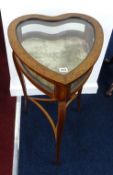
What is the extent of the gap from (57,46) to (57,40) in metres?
0.04

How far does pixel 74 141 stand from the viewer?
1.42m

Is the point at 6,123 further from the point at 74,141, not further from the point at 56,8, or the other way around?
the point at 56,8

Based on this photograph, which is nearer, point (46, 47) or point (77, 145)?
point (46, 47)

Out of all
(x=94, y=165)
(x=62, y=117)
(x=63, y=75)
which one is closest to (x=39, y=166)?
(x=94, y=165)

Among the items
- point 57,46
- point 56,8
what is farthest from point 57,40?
point 56,8

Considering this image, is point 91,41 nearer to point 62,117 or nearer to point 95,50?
point 95,50

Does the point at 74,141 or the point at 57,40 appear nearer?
the point at 57,40

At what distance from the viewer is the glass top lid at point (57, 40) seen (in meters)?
1.04

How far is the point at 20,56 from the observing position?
0.91 m

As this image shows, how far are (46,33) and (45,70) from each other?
0.31m

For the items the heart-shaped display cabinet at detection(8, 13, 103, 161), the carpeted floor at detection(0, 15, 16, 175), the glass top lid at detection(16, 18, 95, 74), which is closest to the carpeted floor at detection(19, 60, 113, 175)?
the carpeted floor at detection(0, 15, 16, 175)

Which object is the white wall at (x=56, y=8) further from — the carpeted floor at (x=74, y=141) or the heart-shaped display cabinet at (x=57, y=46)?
the carpeted floor at (x=74, y=141)

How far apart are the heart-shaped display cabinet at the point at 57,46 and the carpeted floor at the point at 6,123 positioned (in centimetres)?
36

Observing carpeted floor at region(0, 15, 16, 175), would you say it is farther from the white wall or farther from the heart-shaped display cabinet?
the white wall
